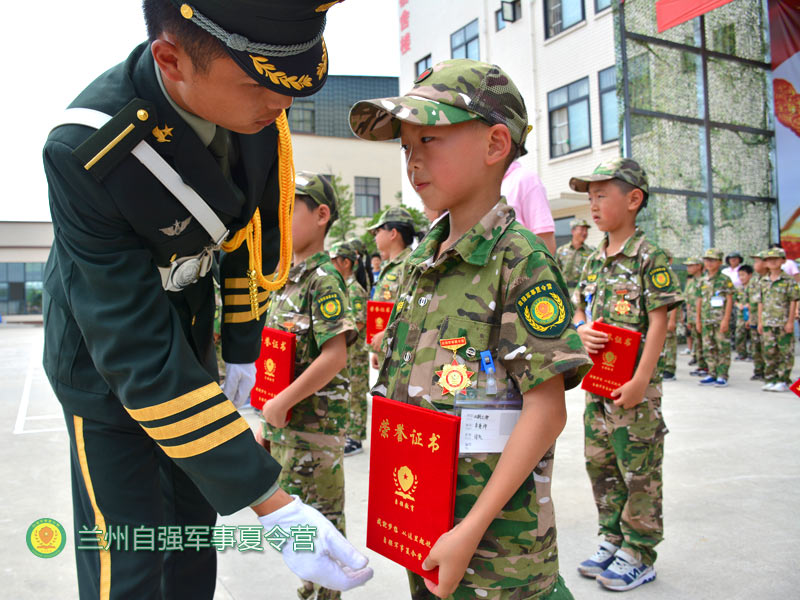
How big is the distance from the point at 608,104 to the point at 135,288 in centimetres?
1266

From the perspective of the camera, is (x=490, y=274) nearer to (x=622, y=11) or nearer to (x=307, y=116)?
(x=622, y=11)

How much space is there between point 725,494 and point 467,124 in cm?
336

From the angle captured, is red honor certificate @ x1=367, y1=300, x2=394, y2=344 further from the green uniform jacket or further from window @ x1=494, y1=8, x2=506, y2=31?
window @ x1=494, y1=8, x2=506, y2=31

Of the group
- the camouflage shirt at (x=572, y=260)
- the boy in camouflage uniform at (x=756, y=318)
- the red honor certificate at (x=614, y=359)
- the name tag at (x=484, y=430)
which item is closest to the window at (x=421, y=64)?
the camouflage shirt at (x=572, y=260)

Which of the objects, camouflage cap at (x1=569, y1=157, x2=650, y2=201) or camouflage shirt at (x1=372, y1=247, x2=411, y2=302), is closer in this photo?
camouflage cap at (x1=569, y1=157, x2=650, y2=201)

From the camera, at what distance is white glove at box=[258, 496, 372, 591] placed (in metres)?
1.16

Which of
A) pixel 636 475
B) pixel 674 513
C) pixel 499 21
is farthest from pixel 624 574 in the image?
pixel 499 21

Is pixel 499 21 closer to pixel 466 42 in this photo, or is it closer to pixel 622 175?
pixel 466 42

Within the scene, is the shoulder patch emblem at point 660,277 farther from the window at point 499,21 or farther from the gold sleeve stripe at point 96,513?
the window at point 499,21

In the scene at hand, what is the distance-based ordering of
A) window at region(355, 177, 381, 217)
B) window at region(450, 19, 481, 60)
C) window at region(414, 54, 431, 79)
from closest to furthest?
window at region(450, 19, 481, 60) → window at region(414, 54, 431, 79) → window at region(355, 177, 381, 217)

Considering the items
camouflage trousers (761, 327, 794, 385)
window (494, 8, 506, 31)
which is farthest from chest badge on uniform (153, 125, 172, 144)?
window (494, 8, 506, 31)

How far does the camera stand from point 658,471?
2707 millimetres

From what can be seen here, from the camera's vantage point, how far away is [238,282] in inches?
68.5

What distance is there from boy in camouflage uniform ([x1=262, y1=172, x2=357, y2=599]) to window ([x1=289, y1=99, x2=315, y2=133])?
24021mm
